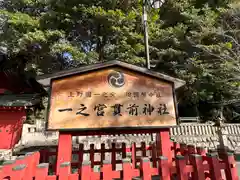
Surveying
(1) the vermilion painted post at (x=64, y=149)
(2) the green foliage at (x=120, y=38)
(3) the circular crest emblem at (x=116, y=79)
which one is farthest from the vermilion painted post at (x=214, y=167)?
(2) the green foliage at (x=120, y=38)

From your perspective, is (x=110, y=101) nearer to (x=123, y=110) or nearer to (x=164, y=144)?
(x=123, y=110)

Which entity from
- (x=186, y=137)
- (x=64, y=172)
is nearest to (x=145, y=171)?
(x=64, y=172)

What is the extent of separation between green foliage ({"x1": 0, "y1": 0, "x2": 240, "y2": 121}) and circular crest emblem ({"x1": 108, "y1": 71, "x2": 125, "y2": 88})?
5872 millimetres

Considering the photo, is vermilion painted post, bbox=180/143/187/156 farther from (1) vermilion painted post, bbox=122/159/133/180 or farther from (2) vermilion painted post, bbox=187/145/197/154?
(1) vermilion painted post, bbox=122/159/133/180

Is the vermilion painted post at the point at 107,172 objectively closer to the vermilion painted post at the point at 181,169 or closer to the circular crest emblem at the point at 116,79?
the vermilion painted post at the point at 181,169

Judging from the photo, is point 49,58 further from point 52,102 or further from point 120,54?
point 52,102

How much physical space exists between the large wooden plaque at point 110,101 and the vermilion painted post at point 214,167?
1006 millimetres

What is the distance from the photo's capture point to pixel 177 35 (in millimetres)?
11602

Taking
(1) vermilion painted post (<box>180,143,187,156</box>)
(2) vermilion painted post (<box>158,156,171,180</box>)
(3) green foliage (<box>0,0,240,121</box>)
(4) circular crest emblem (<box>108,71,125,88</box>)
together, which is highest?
(3) green foliage (<box>0,0,240,121</box>)

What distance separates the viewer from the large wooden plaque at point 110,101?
130 inches

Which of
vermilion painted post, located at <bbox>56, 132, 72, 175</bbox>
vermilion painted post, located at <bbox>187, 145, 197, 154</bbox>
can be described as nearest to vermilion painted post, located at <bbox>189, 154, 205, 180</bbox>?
vermilion painted post, located at <bbox>187, 145, 197, 154</bbox>

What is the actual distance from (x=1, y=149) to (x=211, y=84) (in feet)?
45.6

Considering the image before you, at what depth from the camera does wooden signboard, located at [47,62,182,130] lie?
10.9 ft

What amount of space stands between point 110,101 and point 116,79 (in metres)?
0.49
